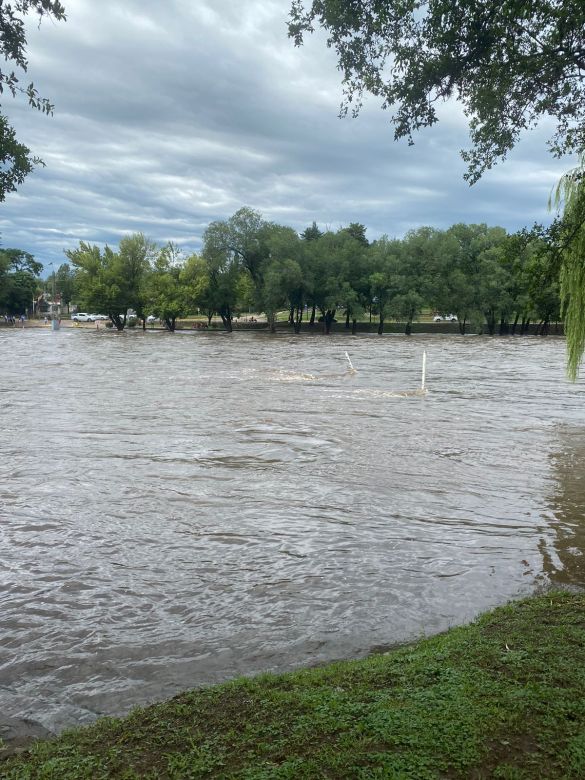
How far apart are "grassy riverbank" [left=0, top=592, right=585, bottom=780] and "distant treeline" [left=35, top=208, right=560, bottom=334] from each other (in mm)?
85514

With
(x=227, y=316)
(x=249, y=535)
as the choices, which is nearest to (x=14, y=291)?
(x=227, y=316)

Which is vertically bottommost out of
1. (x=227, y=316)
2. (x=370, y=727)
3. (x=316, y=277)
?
(x=370, y=727)

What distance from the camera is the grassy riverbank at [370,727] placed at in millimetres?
3301

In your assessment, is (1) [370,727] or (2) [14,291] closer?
(1) [370,727]

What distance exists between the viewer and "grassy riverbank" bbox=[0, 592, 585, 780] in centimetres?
330

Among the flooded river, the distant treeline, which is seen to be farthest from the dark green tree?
the flooded river

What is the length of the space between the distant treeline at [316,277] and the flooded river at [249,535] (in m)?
70.2

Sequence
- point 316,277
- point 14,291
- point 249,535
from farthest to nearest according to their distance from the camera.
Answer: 1. point 14,291
2. point 316,277
3. point 249,535

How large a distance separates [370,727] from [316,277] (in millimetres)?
93042

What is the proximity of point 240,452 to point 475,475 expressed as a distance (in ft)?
17.7

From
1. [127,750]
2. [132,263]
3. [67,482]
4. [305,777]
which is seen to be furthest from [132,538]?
[132,263]

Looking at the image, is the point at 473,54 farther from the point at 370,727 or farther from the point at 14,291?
the point at 14,291

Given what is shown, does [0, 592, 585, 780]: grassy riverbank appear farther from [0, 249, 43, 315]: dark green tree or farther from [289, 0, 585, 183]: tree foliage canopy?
[0, 249, 43, 315]: dark green tree

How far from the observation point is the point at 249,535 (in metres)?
9.40
